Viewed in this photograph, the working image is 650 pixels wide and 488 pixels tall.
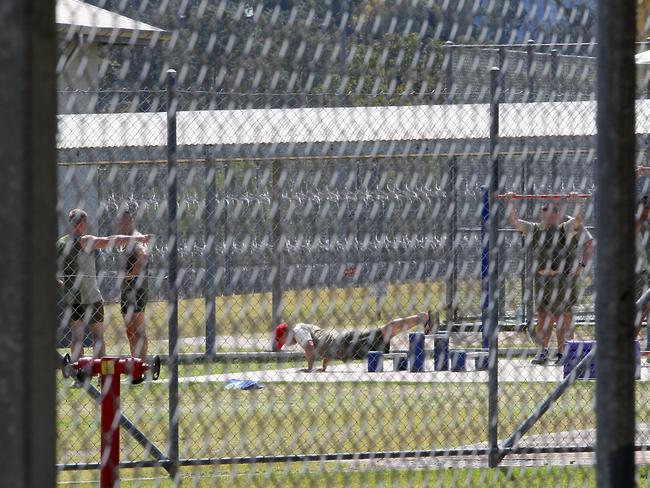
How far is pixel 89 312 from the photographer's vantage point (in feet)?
33.2

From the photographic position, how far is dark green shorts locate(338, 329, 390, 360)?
36.5 feet

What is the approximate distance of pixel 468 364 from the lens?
12.8 metres

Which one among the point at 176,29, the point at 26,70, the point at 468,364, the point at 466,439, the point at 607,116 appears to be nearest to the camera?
the point at 26,70

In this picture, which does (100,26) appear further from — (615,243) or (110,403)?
(615,243)

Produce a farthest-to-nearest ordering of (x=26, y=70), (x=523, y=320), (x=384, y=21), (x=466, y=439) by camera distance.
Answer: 1. (x=523, y=320)
2. (x=466, y=439)
3. (x=384, y=21)
4. (x=26, y=70)

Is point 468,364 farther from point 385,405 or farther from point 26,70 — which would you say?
point 26,70

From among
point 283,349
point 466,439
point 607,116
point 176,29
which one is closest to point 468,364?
point 283,349

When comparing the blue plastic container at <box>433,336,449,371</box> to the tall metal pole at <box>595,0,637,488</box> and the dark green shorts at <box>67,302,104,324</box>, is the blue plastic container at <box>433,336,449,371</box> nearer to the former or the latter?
the dark green shorts at <box>67,302,104,324</box>

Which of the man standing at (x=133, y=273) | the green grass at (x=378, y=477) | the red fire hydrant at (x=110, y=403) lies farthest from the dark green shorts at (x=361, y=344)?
the red fire hydrant at (x=110, y=403)

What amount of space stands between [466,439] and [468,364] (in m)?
4.33

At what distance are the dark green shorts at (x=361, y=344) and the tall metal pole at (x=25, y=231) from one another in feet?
29.9

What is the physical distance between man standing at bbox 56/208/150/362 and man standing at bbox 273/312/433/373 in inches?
67.1

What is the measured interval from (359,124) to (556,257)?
420 cm

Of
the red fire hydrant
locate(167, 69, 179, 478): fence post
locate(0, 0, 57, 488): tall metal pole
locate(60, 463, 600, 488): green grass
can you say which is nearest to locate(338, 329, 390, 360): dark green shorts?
locate(60, 463, 600, 488): green grass
